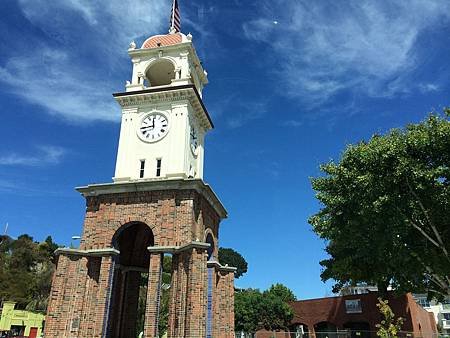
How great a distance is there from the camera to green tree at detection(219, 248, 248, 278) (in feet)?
275

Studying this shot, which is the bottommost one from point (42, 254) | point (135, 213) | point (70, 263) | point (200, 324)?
point (200, 324)

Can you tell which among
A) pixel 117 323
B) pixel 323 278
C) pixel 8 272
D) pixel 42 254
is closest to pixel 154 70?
pixel 117 323

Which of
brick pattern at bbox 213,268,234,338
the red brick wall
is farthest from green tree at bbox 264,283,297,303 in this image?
brick pattern at bbox 213,268,234,338

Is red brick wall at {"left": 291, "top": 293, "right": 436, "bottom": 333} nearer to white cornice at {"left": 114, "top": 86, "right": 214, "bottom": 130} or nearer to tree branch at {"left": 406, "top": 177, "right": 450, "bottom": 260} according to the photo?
tree branch at {"left": 406, "top": 177, "right": 450, "bottom": 260}

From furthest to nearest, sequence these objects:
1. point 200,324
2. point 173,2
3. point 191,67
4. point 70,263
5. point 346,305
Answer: point 346,305, point 173,2, point 191,67, point 70,263, point 200,324

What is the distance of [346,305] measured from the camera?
4538 centimetres

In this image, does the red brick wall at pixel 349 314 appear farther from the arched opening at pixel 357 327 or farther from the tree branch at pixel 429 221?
the tree branch at pixel 429 221

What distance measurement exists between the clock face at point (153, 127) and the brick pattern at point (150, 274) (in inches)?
162

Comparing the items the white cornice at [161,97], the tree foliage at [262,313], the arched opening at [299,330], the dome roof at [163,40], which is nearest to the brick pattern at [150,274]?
the white cornice at [161,97]

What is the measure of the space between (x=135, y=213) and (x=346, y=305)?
33.0 m

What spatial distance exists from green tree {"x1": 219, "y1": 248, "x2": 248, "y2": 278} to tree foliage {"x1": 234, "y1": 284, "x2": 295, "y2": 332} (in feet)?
114

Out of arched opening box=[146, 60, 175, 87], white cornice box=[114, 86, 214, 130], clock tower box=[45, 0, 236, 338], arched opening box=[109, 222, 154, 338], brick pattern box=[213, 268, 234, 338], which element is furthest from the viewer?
arched opening box=[146, 60, 175, 87]

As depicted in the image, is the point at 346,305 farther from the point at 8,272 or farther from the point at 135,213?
the point at 8,272

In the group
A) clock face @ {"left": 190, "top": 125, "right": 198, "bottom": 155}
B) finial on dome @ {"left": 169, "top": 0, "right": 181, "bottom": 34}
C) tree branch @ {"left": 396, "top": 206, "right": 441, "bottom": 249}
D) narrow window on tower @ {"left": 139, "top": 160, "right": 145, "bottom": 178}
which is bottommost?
tree branch @ {"left": 396, "top": 206, "right": 441, "bottom": 249}
